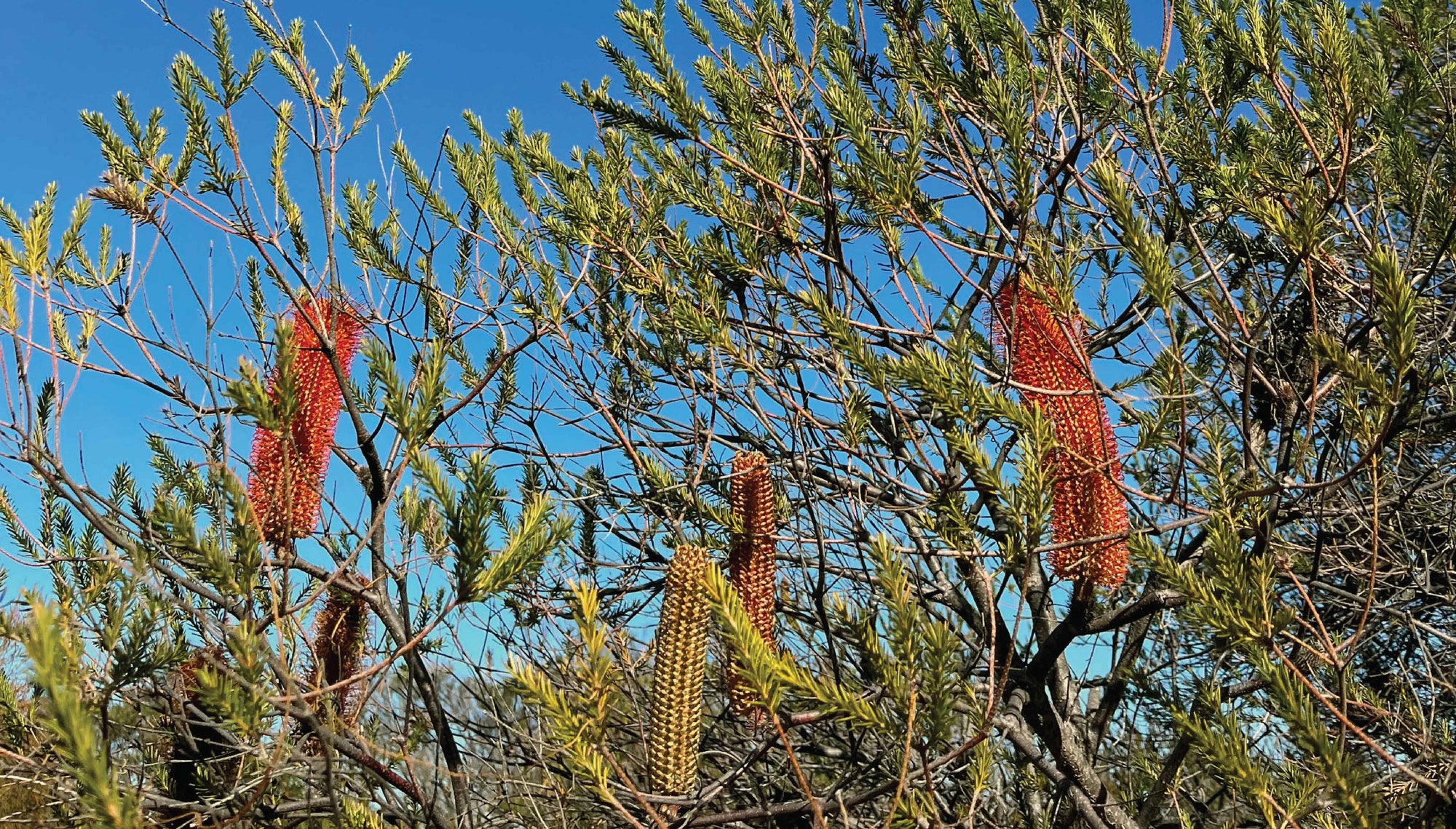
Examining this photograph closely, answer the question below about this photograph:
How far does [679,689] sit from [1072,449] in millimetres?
1008

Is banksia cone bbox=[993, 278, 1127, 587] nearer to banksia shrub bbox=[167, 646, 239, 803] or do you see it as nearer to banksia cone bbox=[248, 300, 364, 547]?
banksia cone bbox=[248, 300, 364, 547]

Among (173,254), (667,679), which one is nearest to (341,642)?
(173,254)

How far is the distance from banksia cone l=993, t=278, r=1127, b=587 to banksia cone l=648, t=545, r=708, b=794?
83 cm

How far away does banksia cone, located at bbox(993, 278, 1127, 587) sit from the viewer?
226 cm

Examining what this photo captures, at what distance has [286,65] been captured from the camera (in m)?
3.22

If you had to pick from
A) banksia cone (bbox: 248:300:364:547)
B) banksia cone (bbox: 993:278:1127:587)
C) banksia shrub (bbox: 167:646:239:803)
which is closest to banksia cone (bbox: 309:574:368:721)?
banksia shrub (bbox: 167:646:239:803)

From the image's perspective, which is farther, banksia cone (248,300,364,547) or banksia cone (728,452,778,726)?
banksia cone (248,300,364,547)

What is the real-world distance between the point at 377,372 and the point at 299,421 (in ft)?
4.30

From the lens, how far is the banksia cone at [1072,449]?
2258 mm

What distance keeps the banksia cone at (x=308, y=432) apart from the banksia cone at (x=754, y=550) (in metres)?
1.07

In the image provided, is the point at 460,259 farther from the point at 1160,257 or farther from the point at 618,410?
the point at 1160,257

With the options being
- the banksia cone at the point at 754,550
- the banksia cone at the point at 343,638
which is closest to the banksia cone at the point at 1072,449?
the banksia cone at the point at 754,550

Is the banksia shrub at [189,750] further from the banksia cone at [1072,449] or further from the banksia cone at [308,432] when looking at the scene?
the banksia cone at [1072,449]

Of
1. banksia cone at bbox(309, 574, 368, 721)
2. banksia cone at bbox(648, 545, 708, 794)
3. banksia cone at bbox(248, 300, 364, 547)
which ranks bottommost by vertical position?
banksia cone at bbox(648, 545, 708, 794)
